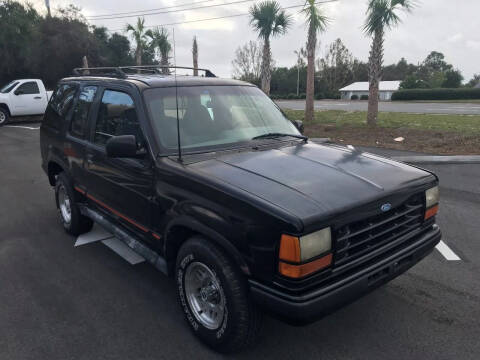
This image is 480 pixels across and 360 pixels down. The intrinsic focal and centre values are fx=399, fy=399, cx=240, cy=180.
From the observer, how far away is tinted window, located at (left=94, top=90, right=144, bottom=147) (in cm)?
339

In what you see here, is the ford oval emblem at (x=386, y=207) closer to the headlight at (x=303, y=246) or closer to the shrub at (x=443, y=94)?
the headlight at (x=303, y=246)

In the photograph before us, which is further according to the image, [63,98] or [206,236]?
[63,98]

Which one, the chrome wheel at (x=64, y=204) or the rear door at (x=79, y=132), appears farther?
the chrome wheel at (x=64, y=204)

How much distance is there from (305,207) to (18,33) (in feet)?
96.7

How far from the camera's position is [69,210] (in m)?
4.86

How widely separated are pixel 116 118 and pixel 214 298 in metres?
1.90

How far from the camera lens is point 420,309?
10.7ft

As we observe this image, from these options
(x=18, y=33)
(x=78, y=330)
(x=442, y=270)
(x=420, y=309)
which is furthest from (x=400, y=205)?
(x=18, y=33)

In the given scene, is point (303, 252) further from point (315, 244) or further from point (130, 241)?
point (130, 241)

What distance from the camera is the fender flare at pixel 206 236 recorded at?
2.44 metres

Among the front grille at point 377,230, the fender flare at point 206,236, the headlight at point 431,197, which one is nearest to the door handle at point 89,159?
the fender flare at point 206,236

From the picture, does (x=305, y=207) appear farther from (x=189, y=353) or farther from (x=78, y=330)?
(x=78, y=330)

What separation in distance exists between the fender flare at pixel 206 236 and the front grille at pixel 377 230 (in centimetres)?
58

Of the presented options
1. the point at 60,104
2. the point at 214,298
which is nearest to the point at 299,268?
the point at 214,298
